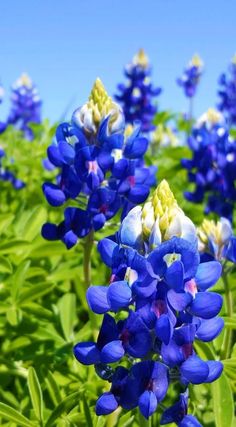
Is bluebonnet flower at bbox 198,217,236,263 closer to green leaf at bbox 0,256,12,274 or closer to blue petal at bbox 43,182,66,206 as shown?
blue petal at bbox 43,182,66,206

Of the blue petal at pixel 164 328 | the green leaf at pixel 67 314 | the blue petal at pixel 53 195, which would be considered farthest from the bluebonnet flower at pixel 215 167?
the blue petal at pixel 164 328

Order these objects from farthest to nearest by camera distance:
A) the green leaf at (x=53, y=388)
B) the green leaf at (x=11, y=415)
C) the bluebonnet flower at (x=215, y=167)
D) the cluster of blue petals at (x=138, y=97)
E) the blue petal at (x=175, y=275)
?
the cluster of blue petals at (x=138, y=97)
the bluebonnet flower at (x=215, y=167)
the green leaf at (x=53, y=388)
the green leaf at (x=11, y=415)
the blue petal at (x=175, y=275)

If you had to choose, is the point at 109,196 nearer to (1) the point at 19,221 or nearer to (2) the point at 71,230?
(2) the point at 71,230

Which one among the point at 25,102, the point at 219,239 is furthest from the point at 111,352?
the point at 25,102

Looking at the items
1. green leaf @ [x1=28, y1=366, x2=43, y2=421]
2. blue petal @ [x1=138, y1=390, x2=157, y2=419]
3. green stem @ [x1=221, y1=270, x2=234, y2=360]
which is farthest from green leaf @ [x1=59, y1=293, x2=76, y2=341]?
blue petal @ [x1=138, y1=390, x2=157, y2=419]

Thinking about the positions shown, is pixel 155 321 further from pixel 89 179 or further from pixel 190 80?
pixel 190 80

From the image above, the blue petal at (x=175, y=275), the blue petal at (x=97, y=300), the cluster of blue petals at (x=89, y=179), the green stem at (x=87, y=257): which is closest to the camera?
the blue petal at (x=175, y=275)

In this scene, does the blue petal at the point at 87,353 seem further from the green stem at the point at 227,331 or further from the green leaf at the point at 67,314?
the green leaf at the point at 67,314
